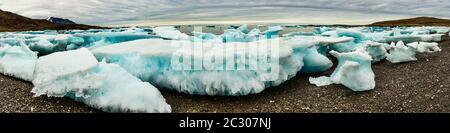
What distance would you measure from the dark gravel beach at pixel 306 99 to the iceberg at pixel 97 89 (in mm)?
174

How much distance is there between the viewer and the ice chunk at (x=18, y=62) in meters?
5.74

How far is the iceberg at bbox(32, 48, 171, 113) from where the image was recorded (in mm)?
4340

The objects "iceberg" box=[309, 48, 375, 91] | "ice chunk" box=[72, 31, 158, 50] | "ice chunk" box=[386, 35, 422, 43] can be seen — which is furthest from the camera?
"ice chunk" box=[72, 31, 158, 50]

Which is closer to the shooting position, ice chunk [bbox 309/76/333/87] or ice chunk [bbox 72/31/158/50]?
ice chunk [bbox 309/76/333/87]

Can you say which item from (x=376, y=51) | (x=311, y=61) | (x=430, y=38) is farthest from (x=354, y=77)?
(x=430, y=38)

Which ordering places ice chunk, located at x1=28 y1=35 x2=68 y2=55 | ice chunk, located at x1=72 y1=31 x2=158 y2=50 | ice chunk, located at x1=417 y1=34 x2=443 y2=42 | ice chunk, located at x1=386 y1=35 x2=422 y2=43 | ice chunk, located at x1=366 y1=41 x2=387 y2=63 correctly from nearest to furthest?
ice chunk, located at x1=366 y1=41 x2=387 y2=63 → ice chunk, located at x1=28 y1=35 x2=68 y2=55 → ice chunk, located at x1=386 y1=35 x2=422 y2=43 → ice chunk, located at x1=72 y1=31 x2=158 y2=50 → ice chunk, located at x1=417 y1=34 x2=443 y2=42

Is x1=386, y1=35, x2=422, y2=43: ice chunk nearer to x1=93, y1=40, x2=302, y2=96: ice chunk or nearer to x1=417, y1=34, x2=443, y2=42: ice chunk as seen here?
x1=417, y1=34, x2=443, y2=42: ice chunk

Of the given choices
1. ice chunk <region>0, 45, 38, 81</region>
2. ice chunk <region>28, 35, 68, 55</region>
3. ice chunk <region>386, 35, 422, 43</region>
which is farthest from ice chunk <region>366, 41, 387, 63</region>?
ice chunk <region>28, 35, 68, 55</region>

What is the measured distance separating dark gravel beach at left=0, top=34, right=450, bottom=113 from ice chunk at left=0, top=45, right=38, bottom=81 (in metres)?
0.16

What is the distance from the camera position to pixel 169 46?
5691 millimetres

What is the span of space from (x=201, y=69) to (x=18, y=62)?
315cm
